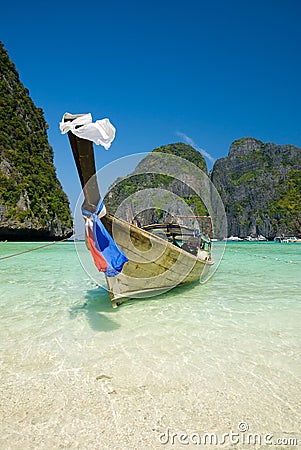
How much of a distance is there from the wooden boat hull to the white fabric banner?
4.67ft

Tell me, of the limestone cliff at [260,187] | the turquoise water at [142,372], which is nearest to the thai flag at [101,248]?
the turquoise water at [142,372]

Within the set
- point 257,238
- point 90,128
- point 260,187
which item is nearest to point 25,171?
point 90,128

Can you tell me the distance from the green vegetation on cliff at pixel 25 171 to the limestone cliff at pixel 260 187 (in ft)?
252

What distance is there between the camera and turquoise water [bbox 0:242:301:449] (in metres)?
2.05

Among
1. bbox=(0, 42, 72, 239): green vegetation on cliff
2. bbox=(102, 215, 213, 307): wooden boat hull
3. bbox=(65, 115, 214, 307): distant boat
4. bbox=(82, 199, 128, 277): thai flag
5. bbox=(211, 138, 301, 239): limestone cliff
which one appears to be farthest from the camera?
bbox=(211, 138, 301, 239): limestone cliff

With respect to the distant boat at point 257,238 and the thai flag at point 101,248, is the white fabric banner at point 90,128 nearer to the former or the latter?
the thai flag at point 101,248

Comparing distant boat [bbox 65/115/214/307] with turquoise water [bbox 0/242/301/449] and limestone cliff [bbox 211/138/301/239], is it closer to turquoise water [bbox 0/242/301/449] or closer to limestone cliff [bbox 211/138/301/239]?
turquoise water [bbox 0/242/301/449]

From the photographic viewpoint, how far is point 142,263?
5078mm

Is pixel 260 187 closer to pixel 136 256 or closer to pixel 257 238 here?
pixel 257 238

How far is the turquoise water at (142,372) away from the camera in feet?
6.72

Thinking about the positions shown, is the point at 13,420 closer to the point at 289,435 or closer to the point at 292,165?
the point at 289,435

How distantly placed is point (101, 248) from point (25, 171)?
4122cm

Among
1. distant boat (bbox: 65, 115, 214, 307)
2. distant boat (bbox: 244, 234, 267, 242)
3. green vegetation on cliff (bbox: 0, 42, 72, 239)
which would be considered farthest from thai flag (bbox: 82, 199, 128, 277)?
distant boat (bbox: 244, 234, 267, 242)

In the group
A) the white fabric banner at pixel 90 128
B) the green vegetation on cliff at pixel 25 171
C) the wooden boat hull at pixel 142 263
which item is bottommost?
the wooden boat hull at pixel 142 263
